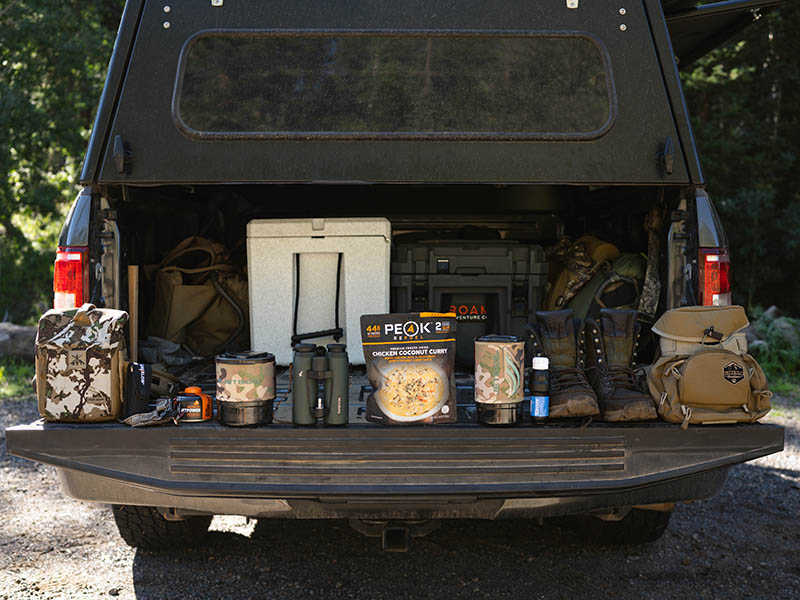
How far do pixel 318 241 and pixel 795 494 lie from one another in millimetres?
3246

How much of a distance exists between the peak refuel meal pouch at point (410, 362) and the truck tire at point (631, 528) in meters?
1.27

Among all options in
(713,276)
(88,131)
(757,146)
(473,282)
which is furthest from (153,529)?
(757,146)

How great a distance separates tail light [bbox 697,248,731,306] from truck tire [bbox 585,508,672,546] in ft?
3.21

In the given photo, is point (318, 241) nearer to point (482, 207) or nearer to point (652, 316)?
point (482, 207)

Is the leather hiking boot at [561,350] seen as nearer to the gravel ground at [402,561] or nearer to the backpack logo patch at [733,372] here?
the backpack logo patch at [733,372]

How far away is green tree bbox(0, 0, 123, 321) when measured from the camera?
33.3 ft

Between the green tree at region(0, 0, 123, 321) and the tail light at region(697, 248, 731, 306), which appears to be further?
the green tree at region(0, 0, 123, 321)

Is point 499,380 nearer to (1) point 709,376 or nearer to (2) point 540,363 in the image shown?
(2) point 540,363

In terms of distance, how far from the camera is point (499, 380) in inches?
106

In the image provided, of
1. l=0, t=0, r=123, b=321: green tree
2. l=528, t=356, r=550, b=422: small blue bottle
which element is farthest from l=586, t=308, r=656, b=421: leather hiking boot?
l=0, t=0, r=123, b=321: green tree

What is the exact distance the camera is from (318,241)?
3.68m

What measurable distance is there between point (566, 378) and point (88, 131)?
11415 mm

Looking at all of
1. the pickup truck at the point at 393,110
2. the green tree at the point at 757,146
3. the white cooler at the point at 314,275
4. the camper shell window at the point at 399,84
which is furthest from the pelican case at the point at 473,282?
the green tree at the point at 757,146

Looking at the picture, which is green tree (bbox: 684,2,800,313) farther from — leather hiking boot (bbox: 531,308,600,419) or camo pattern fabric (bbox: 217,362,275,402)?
camo pattern fabric (bbox: 217,362,275,402)
